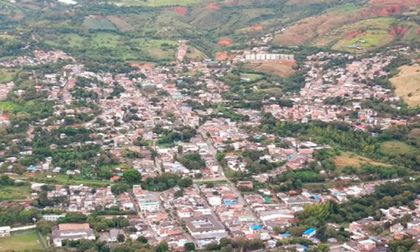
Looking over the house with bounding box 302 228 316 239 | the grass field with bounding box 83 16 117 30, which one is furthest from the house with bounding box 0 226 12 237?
the grass field with bounding box 83 16 117 30

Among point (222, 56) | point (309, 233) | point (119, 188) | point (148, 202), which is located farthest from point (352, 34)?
point (309, 233)

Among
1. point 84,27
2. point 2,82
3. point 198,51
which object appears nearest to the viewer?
point 2,82

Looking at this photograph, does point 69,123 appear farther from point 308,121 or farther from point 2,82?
Result: point 308,121

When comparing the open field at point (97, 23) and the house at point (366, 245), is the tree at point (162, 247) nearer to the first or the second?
the house at point (366, 245)

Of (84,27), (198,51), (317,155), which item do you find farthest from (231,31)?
(317,155)

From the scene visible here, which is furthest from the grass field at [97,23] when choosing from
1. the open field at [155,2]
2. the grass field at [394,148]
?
the grass field at [394,148]

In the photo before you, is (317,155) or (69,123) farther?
(69,123)
